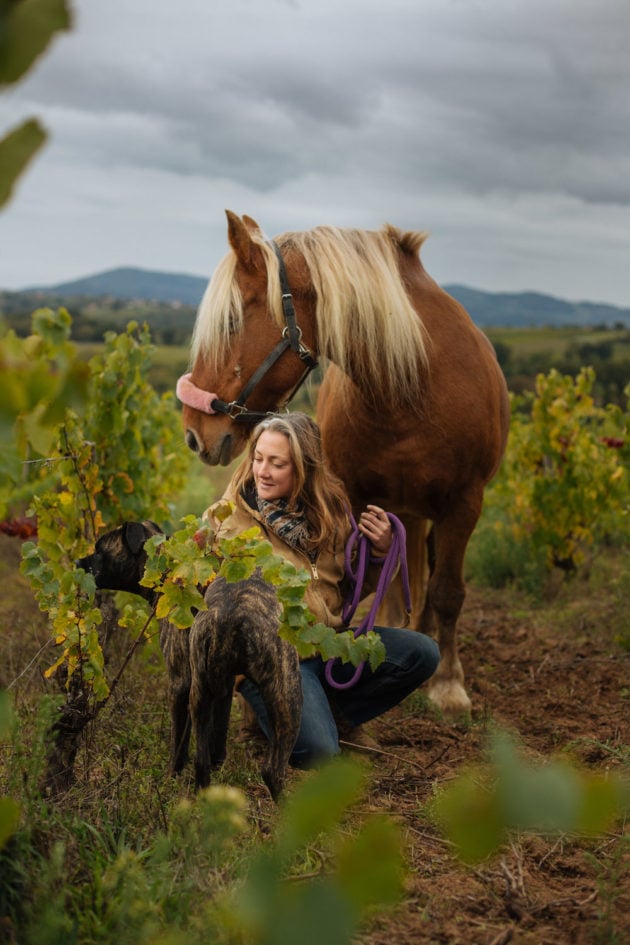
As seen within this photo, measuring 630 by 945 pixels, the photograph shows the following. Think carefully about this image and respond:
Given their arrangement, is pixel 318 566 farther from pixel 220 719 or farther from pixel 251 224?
pixel 251 224

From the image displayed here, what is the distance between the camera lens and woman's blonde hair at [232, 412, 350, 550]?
3213 mm

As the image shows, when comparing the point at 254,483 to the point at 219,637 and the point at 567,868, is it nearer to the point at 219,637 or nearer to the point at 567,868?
the point at 219,637

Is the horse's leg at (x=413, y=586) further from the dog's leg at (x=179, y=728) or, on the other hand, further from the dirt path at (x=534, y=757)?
the dog's leg at (x=179, y=728)

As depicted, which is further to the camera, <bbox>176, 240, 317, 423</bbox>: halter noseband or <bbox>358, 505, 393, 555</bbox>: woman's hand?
<bbox>176, 240, 317, 423</bbox>: halter noseband

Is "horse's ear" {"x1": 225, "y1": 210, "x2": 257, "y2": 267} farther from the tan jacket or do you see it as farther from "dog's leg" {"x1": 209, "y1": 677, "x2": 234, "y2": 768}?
"dog's leg" {"x1": 209, "y1": 677, "x2": 234, "y2": 768}

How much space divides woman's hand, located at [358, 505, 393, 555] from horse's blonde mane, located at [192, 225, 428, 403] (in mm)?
932

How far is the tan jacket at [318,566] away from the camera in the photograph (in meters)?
3.13

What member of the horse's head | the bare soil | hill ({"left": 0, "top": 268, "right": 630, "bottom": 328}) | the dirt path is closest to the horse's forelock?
the horse's head

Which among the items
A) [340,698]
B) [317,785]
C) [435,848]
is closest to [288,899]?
[317,785]

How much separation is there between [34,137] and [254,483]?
2314mm

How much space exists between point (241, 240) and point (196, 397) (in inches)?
28.2

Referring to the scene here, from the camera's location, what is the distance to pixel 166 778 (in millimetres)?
2850

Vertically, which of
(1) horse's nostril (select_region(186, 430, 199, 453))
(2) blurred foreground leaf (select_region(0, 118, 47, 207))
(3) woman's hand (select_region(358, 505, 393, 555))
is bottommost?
(3) woman's hand (select_region(358, 505, 393, 555))

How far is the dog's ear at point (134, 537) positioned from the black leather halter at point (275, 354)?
0.97 metres
